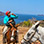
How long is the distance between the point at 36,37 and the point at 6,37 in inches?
170

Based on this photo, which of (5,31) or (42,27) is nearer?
(42,27)

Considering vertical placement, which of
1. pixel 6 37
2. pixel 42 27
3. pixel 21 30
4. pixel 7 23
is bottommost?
pixel 21 30

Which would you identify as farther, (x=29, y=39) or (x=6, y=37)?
(x=6, y=37)

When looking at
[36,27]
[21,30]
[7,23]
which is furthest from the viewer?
[21,30]

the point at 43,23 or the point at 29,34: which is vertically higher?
the point at 43,23

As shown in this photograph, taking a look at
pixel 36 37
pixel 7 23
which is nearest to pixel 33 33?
pixel 36 37

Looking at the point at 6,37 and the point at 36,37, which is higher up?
the point at 36,37

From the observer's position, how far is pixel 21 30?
1525 centimetres

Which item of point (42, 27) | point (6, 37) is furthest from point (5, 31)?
point (42, 27)

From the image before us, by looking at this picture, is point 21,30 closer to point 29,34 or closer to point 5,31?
point 5,31

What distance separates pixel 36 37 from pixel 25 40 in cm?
22

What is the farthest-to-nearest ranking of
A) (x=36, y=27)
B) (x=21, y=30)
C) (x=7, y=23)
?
(x=21, y=30) → (x=7, y=23) → (x=36, y=27)

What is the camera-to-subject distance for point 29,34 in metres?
3.33

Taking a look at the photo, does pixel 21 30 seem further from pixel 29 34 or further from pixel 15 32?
pixel 29 34
